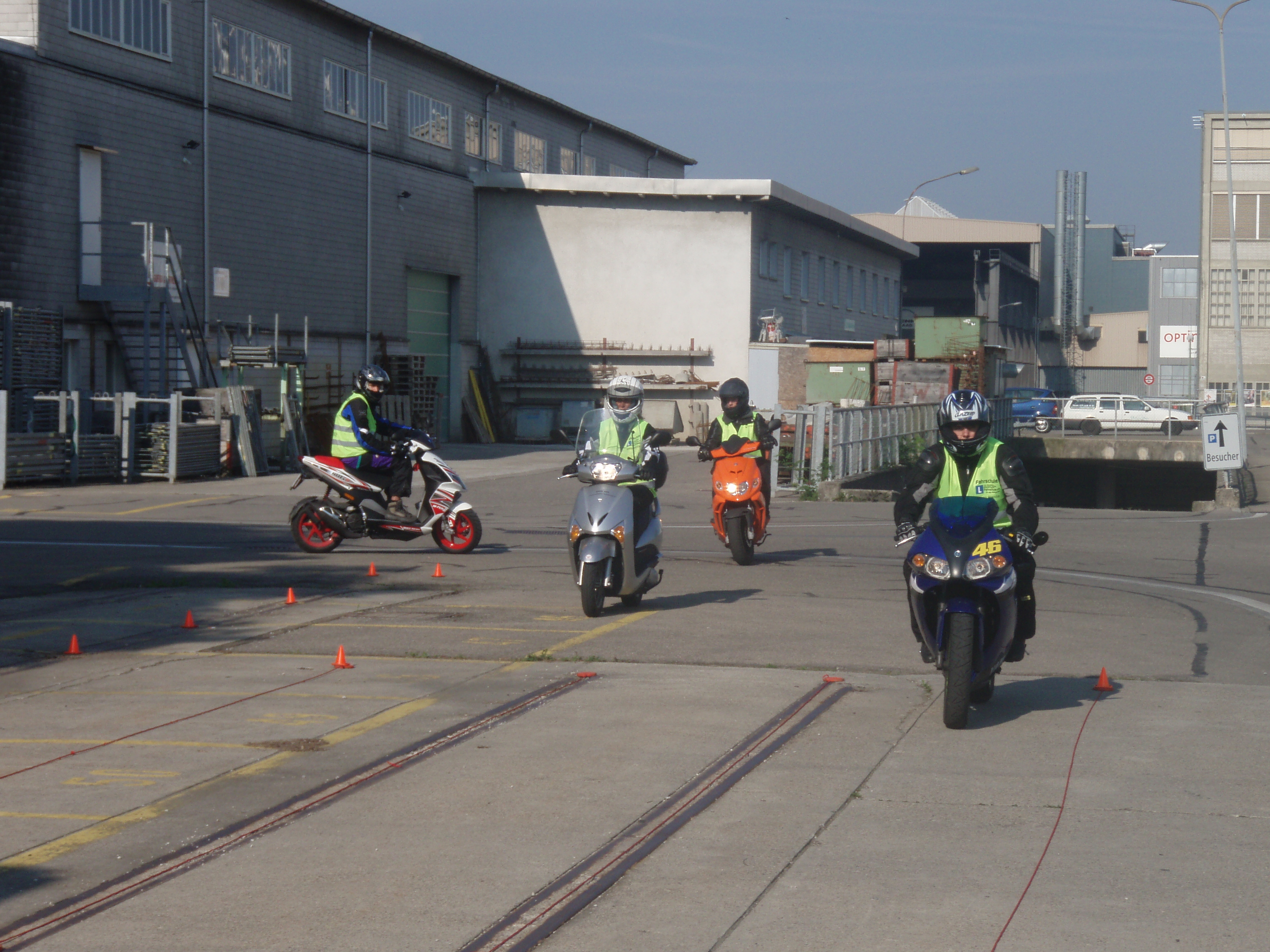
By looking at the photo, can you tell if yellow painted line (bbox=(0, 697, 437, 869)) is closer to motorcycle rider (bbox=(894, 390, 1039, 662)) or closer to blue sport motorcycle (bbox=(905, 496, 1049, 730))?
blue sport motorcycle (bbox=(905, 496, 1049, 730))

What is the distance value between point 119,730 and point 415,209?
33.1m

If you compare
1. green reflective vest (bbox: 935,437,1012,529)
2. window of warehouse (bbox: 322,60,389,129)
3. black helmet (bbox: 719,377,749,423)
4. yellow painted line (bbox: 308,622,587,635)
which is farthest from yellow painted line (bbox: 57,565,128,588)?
window of warehouse (bbox: 322,60,389,129)

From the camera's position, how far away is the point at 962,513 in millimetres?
7340

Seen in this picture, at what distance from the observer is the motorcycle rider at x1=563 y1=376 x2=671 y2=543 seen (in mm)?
11234

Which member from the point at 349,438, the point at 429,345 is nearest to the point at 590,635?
the point at 349,438

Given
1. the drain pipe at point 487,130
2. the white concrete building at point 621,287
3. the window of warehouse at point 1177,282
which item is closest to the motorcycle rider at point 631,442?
the white concrete building at point 621,287

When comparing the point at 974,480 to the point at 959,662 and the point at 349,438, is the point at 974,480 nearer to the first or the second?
the point at 959,662

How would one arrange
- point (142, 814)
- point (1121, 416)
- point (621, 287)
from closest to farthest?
1. point (142, 814)
2. point (621, 287)
3. point (1121, 416)

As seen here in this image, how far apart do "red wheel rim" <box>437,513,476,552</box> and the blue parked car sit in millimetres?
43157

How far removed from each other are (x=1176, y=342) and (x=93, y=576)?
84.2m

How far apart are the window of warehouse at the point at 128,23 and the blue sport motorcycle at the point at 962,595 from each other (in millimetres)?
24233

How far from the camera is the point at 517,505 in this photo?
22.7m

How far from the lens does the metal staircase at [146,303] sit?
2717 cm

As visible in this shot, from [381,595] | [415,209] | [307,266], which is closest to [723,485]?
[381,595]
